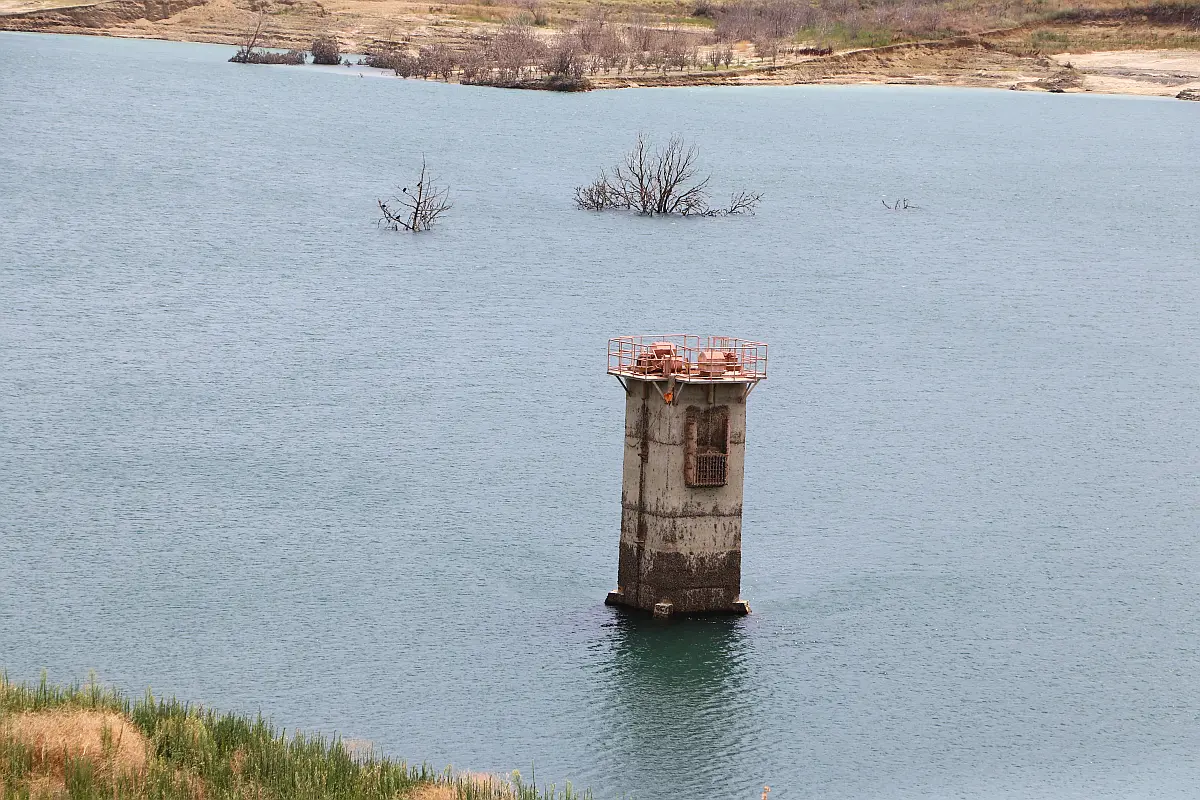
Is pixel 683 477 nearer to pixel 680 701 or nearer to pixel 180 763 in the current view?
pixel 680 701

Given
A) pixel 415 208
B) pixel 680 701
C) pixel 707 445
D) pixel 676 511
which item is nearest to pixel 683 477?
pixel 676 511

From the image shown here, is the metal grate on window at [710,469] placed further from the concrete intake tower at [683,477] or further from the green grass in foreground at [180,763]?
the green grass in foreground at [180,763]

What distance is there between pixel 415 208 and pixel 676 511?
73.3 meters

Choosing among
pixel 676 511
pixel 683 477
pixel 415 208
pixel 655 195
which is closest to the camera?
pixel 683 477

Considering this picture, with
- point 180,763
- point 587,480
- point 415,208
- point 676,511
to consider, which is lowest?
point 180,763

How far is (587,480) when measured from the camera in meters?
70.9

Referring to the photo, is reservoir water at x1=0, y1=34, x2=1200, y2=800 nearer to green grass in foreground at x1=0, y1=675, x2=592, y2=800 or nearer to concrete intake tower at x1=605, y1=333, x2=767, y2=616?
concrete intake tower at x1=605, y1=333, x2=767, y2=616

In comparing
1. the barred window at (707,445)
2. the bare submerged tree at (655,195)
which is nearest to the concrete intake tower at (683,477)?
the barred window at (707,445)

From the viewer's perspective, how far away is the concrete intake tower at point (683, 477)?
55.6 metres

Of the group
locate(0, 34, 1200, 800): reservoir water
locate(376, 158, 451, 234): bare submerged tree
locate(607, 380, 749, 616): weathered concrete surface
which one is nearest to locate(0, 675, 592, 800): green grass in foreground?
locate(0, 34, 1200, 800): reservoir water

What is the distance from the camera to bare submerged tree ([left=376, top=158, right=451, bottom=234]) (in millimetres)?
Answer: 124688

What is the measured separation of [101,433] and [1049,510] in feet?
121

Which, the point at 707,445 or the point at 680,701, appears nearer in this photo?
the point at 680,701

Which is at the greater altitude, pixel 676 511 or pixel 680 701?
pixel 676 511
